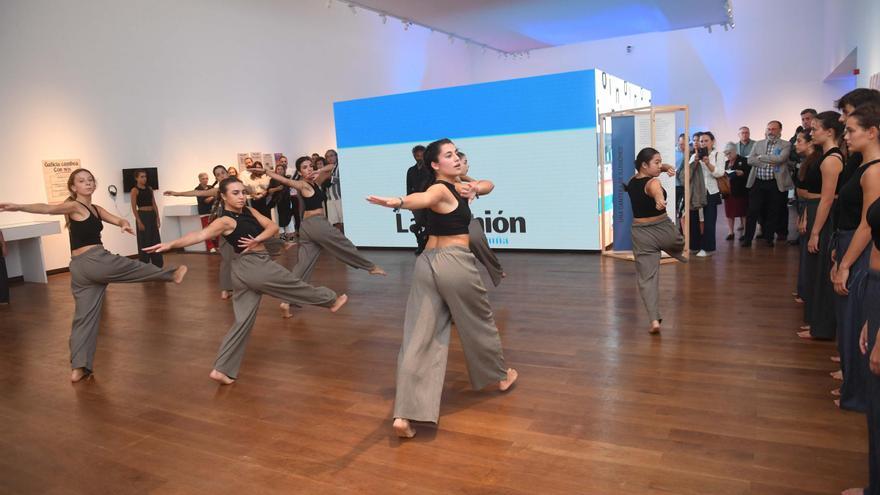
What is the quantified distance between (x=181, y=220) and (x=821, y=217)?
1102 cm

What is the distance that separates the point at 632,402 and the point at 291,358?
103 inches

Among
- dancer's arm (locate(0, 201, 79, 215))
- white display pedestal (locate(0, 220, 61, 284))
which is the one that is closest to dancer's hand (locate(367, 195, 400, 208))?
dancer's arm (locate(0, 201, 79, 215))

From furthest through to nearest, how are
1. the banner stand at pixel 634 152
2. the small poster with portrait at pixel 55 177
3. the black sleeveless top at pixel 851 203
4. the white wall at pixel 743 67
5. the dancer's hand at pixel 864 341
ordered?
the white wall at pixel 743 67 < the small poster with portrait at pixel 55 177 < the banner stand at pixel 634 152 < the black sleeveless top at pixel 851 203 < the dancer's hand at pixel 864 341

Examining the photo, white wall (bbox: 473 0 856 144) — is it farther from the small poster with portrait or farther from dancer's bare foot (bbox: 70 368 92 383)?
dancer's bare foot (bbox: 70 368 92 383)

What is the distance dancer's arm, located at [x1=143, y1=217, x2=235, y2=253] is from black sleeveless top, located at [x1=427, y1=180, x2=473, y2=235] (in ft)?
4.87

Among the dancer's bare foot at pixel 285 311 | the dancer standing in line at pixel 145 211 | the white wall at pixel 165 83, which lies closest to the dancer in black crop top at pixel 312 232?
the dancer's bare foot at pixel 285 311

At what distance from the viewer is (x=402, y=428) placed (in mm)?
3256

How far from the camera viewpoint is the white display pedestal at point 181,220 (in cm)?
1164

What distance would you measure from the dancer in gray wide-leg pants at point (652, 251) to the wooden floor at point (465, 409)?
274 mm

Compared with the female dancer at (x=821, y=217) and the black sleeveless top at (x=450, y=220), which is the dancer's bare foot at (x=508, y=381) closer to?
the black sleeveless top at (x=450, y=220)

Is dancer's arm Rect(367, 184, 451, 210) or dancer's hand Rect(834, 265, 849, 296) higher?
dancer's arm Rect(367, 184, 451, 210)

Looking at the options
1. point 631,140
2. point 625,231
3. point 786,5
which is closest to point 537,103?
point 631,140

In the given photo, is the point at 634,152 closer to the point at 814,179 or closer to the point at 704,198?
the point at 704,198

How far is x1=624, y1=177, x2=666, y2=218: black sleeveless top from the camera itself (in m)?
4.91
